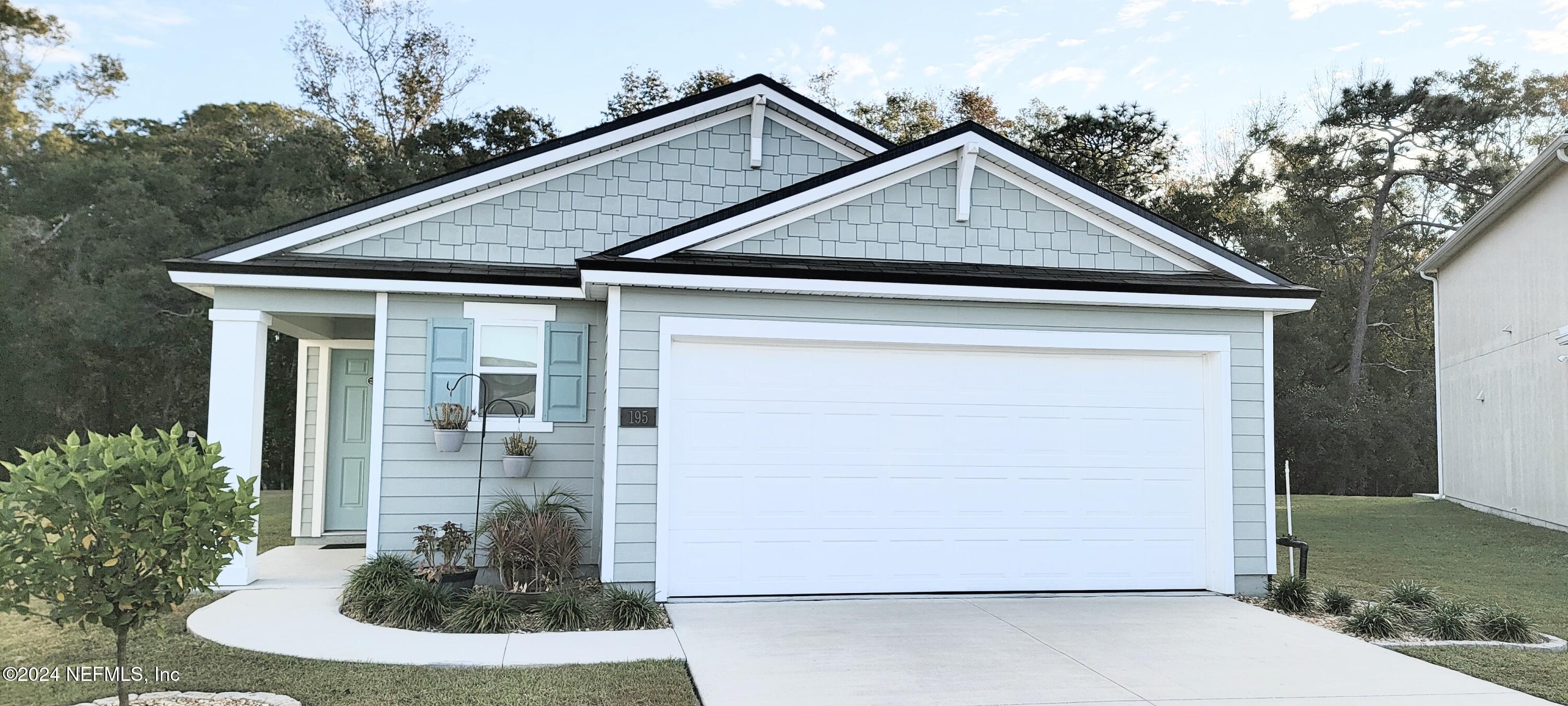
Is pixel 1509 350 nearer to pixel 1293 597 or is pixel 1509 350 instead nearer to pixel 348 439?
pixel 1293 597

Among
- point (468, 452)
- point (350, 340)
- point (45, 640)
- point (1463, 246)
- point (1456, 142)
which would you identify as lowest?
point (45, 640)

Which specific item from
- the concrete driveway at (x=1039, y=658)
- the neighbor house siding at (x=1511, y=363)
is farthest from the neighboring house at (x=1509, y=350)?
the concrete driveway at (x=1039, y=658)

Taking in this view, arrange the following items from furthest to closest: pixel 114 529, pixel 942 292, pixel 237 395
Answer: pixel 237 395 < pixel 942 292 < pixel 114 529

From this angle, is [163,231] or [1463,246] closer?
[1463,246]

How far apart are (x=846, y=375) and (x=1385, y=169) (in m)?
25.4

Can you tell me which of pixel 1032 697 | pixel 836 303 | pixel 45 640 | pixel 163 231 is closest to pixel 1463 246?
pixel 836 303

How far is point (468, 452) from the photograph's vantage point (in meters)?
9.62

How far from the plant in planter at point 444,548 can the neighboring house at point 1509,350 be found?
475 inches

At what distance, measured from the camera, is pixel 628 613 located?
7.45m

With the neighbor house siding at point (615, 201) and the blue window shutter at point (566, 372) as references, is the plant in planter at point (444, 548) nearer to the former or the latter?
the blue window shutter at point (566, 372)

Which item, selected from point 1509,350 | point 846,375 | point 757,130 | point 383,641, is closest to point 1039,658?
point 846,375

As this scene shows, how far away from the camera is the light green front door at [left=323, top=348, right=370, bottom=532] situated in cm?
1197

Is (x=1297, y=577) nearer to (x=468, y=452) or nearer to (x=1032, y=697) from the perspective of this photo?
(x=1032, y=697)

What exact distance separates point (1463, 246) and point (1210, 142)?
1234cm
